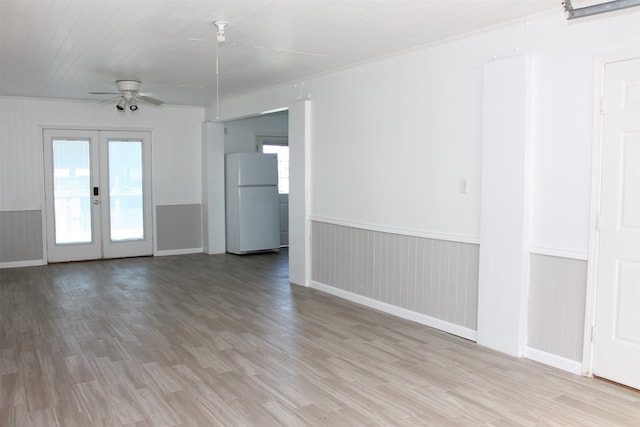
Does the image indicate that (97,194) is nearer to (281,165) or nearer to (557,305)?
(281,165)

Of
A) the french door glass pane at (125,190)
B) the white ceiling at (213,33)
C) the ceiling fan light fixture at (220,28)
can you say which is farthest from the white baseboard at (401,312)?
the french door glass pane at (125,190)

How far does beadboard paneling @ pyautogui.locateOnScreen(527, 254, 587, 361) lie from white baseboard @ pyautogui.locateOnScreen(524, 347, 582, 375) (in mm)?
26

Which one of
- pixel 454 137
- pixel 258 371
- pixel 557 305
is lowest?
pixel 258 371

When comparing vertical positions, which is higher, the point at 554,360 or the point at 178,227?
the point at 178,227

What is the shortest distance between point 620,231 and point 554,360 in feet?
3.34

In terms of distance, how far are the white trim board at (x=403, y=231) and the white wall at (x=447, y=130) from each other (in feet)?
0.06

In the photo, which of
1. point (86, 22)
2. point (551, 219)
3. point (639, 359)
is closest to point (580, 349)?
point (639, 359)

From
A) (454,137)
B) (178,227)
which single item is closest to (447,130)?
(454,137)

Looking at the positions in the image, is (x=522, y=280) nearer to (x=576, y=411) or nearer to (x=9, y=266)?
(x=576, y=411)

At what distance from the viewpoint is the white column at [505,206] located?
3834 mm

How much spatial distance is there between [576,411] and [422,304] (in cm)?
185

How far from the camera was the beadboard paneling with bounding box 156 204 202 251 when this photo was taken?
885cm

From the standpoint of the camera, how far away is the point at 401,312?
16.5ft

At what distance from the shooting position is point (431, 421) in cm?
294
